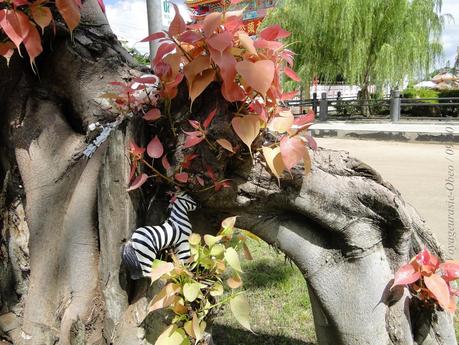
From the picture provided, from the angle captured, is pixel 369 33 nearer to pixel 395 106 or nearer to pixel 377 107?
pixel 395 106

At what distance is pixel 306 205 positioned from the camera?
1.38m

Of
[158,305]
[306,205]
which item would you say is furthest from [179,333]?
[306,205]

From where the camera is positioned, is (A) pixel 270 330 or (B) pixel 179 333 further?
(A) pixel 270 330

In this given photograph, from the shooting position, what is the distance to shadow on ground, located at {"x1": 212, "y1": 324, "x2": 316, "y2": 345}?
8.15 ft

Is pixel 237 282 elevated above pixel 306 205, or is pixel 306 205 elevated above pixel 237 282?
pixel 306 205

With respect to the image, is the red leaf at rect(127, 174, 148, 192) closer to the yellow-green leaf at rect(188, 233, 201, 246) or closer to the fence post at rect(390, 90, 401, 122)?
the yellow-green leaf at rect(188, 233, 201, 246)

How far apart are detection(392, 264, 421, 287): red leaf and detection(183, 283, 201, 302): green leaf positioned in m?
0.64

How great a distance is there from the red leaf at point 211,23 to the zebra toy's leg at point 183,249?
561mm

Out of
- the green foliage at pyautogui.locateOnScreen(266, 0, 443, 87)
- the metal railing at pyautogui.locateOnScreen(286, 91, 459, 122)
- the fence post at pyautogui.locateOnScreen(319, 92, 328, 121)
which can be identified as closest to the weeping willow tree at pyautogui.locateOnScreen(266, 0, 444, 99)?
the green foliage at pyautogui.locateOnScreen(266, 0, 443, 87)

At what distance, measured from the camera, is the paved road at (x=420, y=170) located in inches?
179

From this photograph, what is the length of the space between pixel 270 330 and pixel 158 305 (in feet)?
5.35

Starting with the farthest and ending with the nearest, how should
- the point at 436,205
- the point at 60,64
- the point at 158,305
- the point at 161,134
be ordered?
the point at 436,205
the point at 60,64
the point at 161,134
the point at 158,305

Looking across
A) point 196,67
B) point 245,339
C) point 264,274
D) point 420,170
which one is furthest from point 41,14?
point 420,170

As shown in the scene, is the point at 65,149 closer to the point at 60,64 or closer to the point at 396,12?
the point at 60,64
